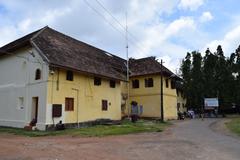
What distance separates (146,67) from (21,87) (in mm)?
17626

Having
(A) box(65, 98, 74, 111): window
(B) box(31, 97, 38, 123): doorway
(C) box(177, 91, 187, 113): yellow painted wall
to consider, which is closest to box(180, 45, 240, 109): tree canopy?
(C) box(177, 91, 187, 113): yellow painted wall

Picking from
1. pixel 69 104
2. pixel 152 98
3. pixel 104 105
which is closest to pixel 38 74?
pixel 69 104

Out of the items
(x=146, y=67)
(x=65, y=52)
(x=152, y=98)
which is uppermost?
(x=146, y=67)

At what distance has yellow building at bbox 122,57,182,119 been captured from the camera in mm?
34812

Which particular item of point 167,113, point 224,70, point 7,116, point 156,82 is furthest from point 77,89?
point 224,70

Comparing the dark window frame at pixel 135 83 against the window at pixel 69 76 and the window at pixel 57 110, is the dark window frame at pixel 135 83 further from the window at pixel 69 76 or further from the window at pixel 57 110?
the window at pixel 57 110

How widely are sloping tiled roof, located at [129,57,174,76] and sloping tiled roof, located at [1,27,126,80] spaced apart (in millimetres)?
6488

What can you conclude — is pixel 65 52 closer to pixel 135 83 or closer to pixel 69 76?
pixel 69 76

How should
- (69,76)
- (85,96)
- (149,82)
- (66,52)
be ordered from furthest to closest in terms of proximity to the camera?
(149,82), (85,96), (66,52), (69,76)

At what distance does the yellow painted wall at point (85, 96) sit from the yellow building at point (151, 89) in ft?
20.8

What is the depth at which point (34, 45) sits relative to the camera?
22.5 metres

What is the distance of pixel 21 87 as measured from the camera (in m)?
24.1

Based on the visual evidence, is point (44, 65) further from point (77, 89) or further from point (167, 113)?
point (167, 113)

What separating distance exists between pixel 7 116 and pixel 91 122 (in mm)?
7608
